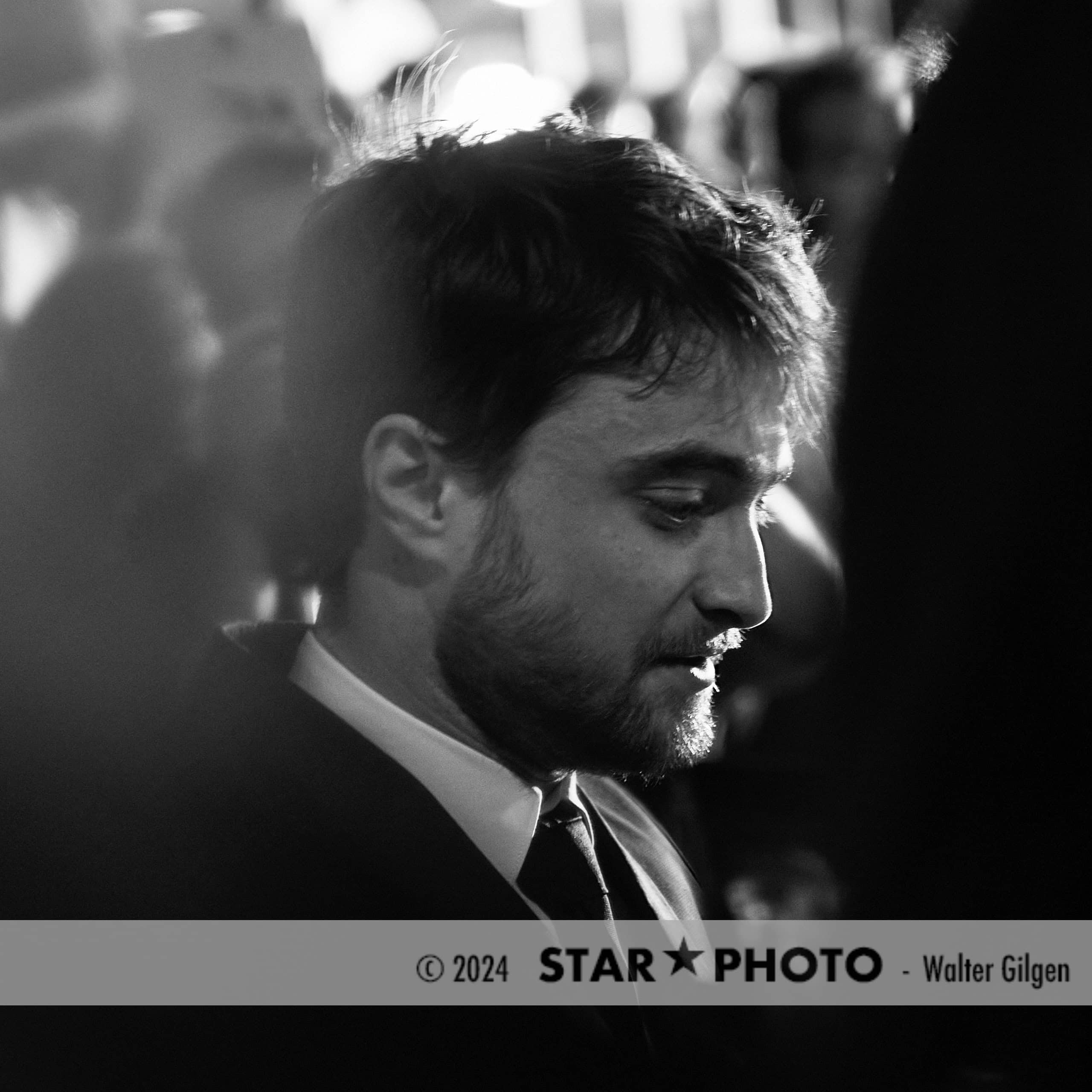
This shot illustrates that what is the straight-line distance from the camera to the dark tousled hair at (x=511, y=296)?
3.13 feet

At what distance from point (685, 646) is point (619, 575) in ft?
0.24

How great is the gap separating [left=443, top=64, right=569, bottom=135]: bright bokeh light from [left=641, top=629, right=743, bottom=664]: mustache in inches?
17.3

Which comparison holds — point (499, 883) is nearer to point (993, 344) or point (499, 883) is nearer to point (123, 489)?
point (123, 489)

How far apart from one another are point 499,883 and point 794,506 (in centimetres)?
41

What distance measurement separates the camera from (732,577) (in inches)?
37.1

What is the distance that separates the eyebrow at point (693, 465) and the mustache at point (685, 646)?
0.38ft

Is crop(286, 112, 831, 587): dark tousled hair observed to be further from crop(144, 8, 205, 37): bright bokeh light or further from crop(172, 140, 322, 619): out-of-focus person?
crop(144, 8, 205, 37): bright bokeh light

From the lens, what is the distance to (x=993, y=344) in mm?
633

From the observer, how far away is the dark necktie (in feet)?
3.13

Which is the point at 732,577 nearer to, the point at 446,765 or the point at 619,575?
the point at 619,575

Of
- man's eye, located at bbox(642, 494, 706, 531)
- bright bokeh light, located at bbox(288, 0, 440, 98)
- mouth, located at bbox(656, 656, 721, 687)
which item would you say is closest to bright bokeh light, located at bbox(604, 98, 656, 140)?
bright bokeh light, located at bbox(288, 0, 440, 98)

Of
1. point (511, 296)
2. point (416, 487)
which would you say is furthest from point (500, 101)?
point (416, 487)

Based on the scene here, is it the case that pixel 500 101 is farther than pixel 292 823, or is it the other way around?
pixel 500 101
